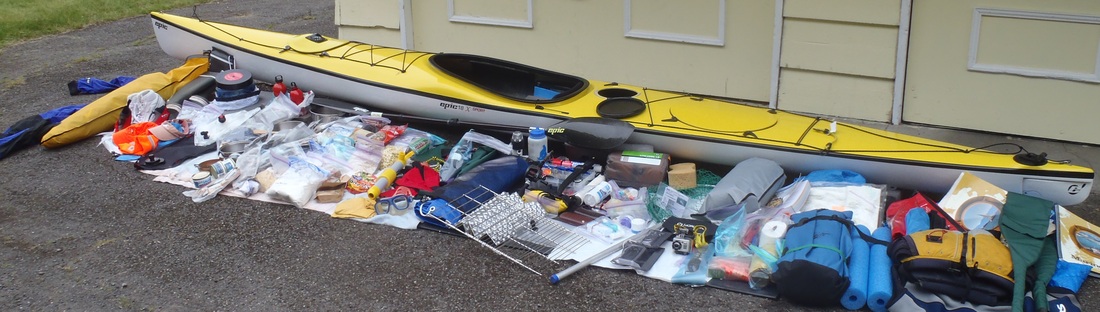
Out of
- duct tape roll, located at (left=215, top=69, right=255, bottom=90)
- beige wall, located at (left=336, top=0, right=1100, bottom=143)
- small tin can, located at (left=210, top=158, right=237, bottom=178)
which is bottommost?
small tin can, located at (left=210, top=158, right=237, bottom=178)

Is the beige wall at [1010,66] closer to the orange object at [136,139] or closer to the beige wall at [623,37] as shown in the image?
the beige wall at [623,37]

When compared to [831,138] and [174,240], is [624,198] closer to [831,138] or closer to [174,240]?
[831,138]

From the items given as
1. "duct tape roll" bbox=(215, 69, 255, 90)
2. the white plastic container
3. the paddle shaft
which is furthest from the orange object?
the paddle shaft

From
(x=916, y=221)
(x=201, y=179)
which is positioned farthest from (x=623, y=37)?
(x=201, y=179)

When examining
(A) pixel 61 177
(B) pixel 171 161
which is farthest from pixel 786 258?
(A) pixel 61 177

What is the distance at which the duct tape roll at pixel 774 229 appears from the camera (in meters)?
3.98

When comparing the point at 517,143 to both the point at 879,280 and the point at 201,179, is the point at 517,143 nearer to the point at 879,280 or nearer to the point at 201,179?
the point at 201,179

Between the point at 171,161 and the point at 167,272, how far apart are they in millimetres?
1588

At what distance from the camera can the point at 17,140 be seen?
5789 millimetres

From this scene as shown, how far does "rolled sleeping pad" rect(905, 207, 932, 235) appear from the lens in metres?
4.04

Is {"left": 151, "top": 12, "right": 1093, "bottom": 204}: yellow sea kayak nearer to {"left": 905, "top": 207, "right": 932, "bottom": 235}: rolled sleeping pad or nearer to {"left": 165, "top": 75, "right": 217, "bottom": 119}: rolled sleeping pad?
{"left": 165, "top": 75, "right": 217, "bottom": 119}: rolled sleeping pad

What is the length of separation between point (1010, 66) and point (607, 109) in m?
2.50

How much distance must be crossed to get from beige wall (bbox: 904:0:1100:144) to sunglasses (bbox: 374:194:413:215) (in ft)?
11.1

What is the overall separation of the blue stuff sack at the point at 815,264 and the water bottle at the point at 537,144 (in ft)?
5.63
